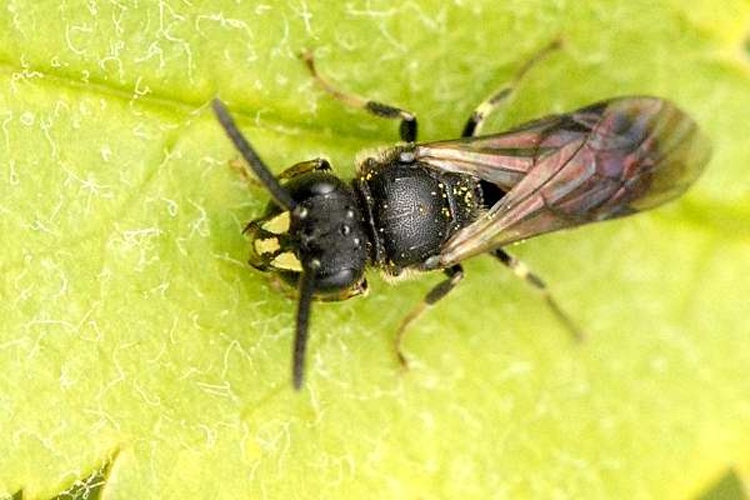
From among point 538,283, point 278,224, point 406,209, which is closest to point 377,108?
point 406,209

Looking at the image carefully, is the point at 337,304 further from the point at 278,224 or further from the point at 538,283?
the point at 538,283

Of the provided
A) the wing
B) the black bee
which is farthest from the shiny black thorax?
the wing

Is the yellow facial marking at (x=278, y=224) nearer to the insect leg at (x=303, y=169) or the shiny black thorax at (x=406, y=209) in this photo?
the insect leg at (x=303, y=169)

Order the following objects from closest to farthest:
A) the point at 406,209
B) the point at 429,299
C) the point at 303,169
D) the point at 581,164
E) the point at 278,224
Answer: the point at 278,224
the point at 303,169
the point at 406,209
the point at 429,299
the point at 581,164

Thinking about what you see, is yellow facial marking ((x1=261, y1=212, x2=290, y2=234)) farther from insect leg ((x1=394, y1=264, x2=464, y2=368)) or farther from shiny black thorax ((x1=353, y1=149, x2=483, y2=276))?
insect leg ((x1=394, y1=264, x2=464, y2=368))

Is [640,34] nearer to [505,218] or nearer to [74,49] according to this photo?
[505,218]

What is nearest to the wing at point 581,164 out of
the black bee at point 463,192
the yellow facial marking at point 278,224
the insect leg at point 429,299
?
the black bee at point 463,192

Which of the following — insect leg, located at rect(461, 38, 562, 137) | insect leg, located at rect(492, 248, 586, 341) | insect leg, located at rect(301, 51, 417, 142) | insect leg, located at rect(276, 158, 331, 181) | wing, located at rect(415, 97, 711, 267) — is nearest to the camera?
insect leg, located at rect(276, 158, 331, 181)
